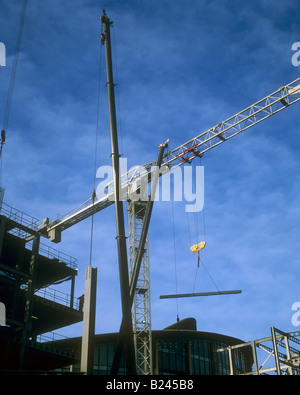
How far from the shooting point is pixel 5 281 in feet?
149

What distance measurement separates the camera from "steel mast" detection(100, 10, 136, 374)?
17188 millimetres

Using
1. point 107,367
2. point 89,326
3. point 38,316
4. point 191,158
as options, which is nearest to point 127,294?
point 89,326

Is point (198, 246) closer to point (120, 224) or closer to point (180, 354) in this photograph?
point (180, 354)

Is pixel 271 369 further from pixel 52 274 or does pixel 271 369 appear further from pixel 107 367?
pixel 52 274

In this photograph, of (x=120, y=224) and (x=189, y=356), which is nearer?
(x=120, y=224)

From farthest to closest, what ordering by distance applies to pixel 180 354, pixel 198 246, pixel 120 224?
pixel 180 354, pixel 198 246, pixel 120 224

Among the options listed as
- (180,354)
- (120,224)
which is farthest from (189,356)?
(120,224)

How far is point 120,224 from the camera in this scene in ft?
66.2

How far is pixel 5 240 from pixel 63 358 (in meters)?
14.2

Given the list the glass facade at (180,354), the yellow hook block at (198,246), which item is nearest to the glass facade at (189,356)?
the glass facade at (180,354)

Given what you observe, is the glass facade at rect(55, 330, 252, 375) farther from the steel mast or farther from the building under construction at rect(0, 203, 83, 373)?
the steel mast

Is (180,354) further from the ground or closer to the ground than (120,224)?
closer to the ground

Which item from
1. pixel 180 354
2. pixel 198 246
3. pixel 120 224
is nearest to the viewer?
pixel 120 224

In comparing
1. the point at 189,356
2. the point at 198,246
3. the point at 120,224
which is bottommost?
the point at 189,356
